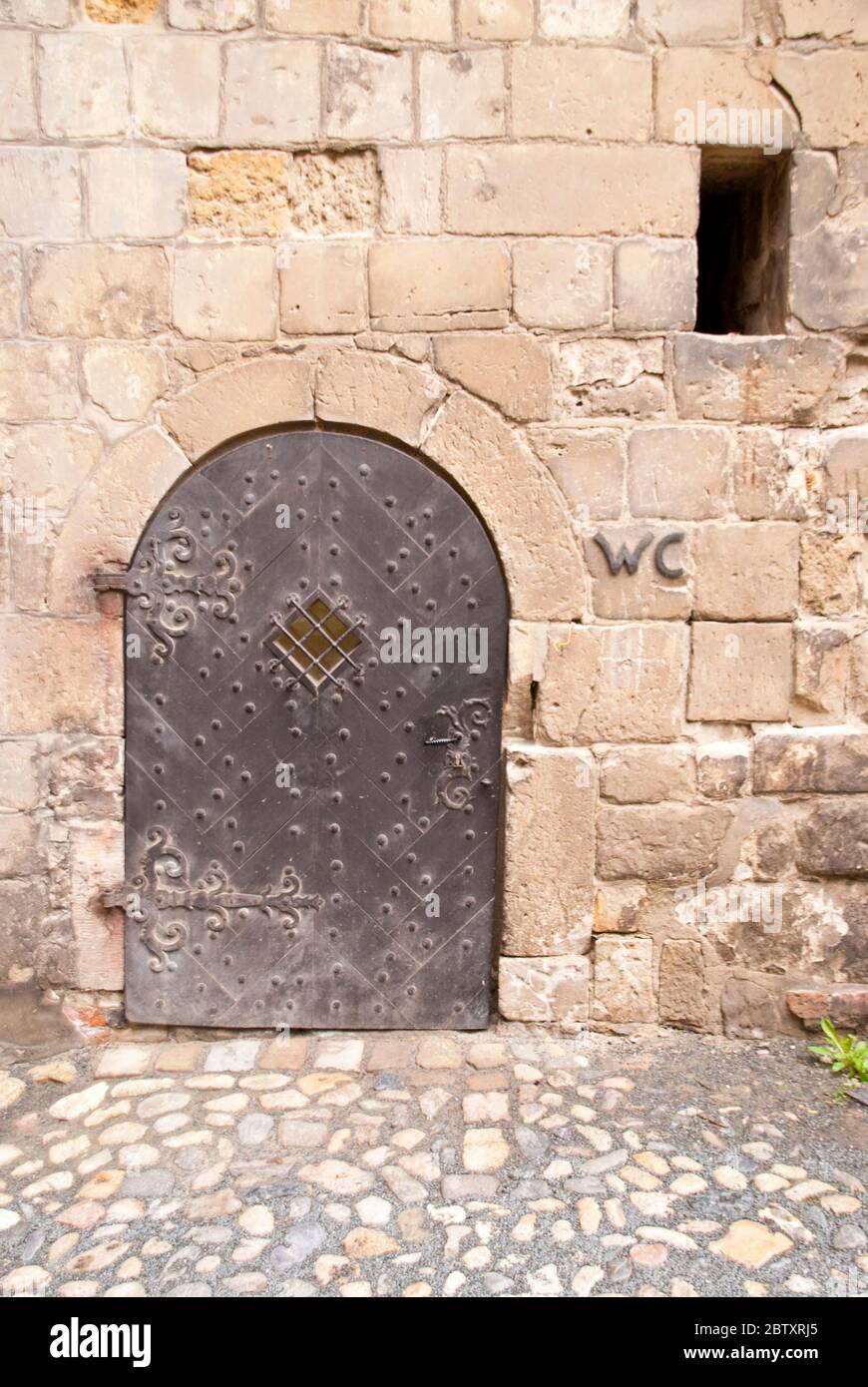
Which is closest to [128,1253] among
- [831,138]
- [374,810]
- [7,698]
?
[374,810]

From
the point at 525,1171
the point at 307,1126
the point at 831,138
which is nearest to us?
the point at 525,1171

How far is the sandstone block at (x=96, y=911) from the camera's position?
329cm

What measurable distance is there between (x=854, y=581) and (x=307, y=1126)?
256cm

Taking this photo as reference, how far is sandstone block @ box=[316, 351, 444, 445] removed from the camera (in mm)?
3168

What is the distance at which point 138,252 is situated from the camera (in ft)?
10.4

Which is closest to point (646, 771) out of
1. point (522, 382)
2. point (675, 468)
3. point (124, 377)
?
point (675, 468)

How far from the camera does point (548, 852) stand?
3.29m

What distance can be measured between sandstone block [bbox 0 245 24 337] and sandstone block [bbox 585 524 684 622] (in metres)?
2.10

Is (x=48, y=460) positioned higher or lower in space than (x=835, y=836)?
higher

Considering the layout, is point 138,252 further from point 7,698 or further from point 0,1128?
point 0,1128

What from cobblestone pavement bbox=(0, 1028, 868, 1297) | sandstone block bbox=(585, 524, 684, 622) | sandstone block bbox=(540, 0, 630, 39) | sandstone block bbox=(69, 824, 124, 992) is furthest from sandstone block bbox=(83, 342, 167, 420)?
cobblestone pavement bbox=(0, 1028, 868, 1297)

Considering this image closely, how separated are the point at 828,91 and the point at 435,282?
147 cm

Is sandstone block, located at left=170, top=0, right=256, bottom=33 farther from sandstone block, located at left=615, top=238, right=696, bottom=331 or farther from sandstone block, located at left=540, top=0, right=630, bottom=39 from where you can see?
sandstone block, located at left=615, top=238, right=696, bottom=331

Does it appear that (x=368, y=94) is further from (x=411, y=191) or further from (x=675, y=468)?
(x=675, y=468)
